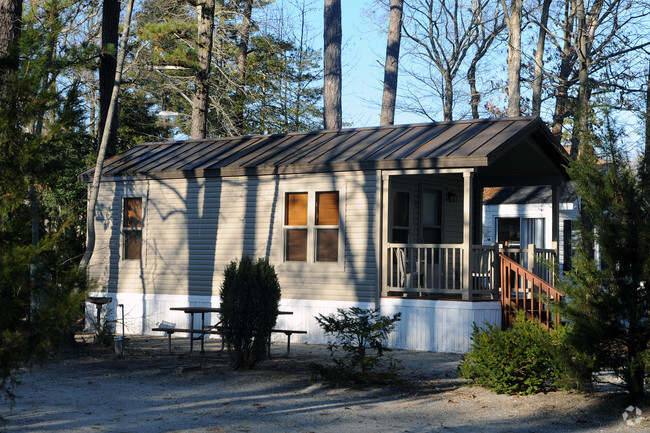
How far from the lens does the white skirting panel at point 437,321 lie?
12898 millimetres

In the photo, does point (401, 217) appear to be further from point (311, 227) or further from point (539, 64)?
point (539, 64)

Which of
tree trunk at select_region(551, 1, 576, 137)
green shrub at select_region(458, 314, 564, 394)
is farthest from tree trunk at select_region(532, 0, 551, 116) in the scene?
green shrub at select_region(458, 314, 564, 394)

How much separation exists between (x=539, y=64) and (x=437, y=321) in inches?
600

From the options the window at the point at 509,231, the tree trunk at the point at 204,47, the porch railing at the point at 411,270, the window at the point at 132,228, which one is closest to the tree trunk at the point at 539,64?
the window at the point at 509,231

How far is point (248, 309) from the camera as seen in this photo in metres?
10.2

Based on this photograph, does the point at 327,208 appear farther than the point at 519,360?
Yes

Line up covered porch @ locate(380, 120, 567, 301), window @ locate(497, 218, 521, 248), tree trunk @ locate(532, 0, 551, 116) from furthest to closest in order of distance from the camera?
window @ locate(497, 218, 521, 248) < tree trunk @ locate(532, 0, 551, 116) < covered porch @ locate(380, 120, 567, 301)

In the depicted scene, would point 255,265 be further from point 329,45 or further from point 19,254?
point 329,45

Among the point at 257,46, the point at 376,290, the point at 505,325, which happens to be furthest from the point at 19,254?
the point at 257,46

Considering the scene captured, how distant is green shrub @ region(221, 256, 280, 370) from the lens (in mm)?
10211

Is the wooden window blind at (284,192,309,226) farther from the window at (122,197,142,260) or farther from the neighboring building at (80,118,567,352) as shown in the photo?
the window at (122,197,142,260)

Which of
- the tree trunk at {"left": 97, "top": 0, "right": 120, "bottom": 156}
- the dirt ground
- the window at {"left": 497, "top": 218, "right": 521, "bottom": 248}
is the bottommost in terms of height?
the dirt ground

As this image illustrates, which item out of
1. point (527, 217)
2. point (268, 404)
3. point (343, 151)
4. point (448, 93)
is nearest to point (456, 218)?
point (343, 151)

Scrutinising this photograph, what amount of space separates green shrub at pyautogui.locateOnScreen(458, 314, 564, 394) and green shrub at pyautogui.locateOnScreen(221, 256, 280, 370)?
291 centimetres
